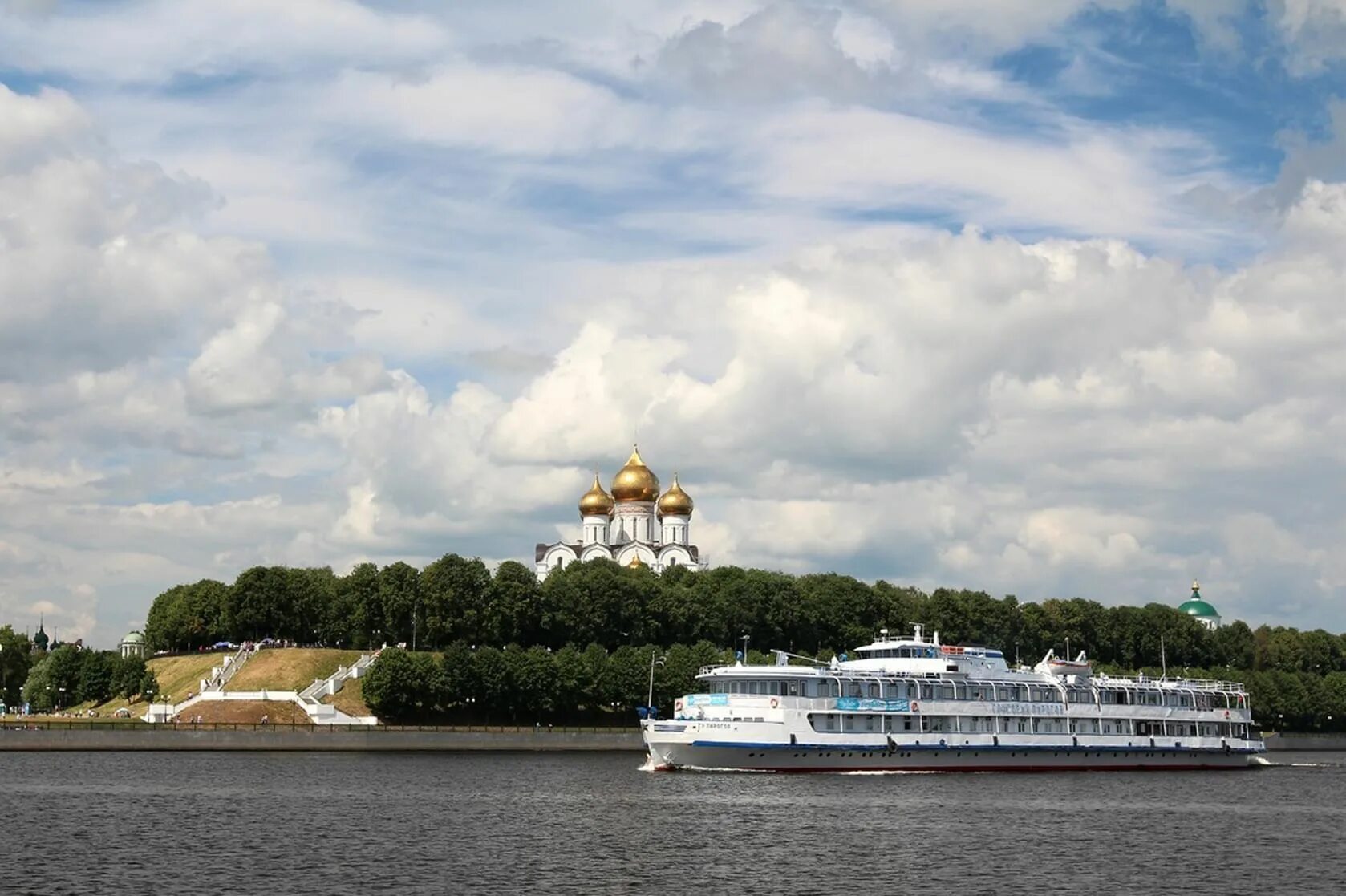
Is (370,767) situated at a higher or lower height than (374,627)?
lower

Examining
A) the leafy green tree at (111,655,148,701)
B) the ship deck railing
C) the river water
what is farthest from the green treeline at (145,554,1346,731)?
the river water

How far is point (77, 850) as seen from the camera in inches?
2362

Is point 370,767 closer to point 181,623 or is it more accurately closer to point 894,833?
point 894,833

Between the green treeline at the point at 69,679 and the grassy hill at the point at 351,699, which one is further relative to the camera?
the green treeline at the point at 69,679

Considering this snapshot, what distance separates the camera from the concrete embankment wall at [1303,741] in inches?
6801

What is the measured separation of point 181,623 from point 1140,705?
100m

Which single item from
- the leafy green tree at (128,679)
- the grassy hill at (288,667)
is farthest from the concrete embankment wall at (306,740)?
the leafy green tree at (128,679)

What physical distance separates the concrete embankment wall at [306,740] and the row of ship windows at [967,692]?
28.4m

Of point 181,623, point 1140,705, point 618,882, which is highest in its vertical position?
point 181,623

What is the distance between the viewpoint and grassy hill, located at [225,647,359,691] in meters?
148

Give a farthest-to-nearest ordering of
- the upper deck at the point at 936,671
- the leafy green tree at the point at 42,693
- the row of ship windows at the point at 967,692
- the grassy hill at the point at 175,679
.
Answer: the leafy green tree at the point at 42,693 → the grassy hill at the point at 175,679 → the upper deck at the point at 936,671 → the row of ship windows at the point at 967,692

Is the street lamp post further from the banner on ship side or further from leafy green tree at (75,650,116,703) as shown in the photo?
leafy green tree at (75,650,116,703)

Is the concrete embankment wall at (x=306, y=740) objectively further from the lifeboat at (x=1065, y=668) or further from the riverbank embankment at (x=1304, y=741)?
the riverbank embankment at (x=1304, y=741)

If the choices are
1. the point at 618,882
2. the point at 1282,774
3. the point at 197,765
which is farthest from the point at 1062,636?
the point at 618,882
